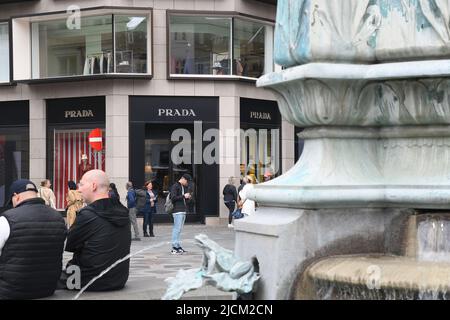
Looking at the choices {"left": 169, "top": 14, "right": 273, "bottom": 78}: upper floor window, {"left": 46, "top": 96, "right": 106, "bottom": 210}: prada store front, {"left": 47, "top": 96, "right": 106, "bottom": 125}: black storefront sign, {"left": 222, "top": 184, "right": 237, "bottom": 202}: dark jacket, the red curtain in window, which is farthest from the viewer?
the red curtain in window

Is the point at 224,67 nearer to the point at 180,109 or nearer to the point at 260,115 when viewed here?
the point at 180,109

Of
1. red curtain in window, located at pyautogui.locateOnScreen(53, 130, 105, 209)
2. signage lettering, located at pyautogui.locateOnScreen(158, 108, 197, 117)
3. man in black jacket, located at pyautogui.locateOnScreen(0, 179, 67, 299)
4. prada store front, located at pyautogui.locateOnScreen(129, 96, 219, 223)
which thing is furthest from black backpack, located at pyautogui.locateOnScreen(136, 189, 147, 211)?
man in black jacket, located at pyautogui.locateOnScreen(0, 179, 67, 299)

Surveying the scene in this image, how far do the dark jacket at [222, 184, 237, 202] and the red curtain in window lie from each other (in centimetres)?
594

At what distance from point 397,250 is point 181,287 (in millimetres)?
1465

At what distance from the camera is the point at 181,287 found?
4805 mm

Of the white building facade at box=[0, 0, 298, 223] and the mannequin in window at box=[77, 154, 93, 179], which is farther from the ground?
the white building facade at box=[0, 0, 298, 223]

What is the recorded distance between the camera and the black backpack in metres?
22.0

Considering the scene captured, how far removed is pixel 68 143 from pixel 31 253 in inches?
872

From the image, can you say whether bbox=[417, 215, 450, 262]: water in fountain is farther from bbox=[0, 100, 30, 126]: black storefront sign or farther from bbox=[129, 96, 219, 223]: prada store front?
bbox=[0, 100, 30, 126]: black storefront sign

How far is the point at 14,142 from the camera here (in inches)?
1141

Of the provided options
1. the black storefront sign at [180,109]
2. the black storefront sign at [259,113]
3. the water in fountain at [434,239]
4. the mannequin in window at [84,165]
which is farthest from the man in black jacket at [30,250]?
the black storefront sign at [259,113]

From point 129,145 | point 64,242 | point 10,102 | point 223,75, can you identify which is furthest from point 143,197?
point 64,242

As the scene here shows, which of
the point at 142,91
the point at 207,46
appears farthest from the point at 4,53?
the point at 207,46

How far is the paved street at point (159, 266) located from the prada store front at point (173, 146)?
3.57 feet
